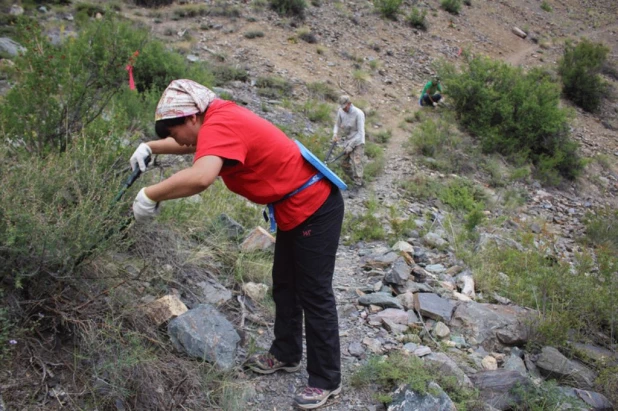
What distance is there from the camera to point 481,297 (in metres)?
4.60

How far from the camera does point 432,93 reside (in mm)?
13852

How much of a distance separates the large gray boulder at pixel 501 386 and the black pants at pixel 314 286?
94 cm

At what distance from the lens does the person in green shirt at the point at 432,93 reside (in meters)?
13.7

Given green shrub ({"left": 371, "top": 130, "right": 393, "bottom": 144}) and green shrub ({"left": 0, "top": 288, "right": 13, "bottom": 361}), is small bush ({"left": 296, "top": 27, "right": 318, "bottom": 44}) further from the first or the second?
green shrub ({"left": 0, "top": 288, "right": 13, "bottom": 361})

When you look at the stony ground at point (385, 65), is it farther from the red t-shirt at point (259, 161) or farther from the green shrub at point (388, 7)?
the red t-shirt at point (259, 161)

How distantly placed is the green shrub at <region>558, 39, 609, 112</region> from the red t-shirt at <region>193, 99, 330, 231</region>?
58.6 feet

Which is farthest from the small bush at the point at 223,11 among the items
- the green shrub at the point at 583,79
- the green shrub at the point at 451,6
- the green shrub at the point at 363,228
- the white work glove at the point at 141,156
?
the white work glove at the point at 141,156

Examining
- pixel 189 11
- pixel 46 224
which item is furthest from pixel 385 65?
pixel 46 224

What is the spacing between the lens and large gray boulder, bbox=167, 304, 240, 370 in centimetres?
280

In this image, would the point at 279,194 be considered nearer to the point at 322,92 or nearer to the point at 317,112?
the point at 317,112

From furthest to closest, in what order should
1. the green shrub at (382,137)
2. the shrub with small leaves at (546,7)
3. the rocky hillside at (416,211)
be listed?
the shrub with small leaves at (546,7) → the green shrub at (382,137) → the rocky hillside at (416,211)

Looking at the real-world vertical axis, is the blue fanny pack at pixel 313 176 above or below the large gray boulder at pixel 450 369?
above

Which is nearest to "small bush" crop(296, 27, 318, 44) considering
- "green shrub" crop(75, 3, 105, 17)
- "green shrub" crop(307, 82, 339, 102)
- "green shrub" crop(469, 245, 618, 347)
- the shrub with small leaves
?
"green shrub" crop(307, 82, 339, 102)

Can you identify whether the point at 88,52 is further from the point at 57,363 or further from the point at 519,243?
the point at 519,243
